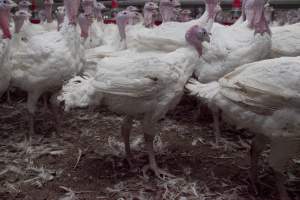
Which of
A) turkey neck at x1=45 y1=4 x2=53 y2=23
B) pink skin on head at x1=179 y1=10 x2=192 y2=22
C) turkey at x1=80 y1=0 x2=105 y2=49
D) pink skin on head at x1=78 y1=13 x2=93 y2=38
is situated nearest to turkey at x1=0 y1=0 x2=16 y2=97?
pink skin on head at x1=78 y1=13 x2=93 y2=38

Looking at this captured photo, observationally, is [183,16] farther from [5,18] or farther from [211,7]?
[5,18]

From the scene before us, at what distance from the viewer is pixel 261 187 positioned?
2930 millimetres

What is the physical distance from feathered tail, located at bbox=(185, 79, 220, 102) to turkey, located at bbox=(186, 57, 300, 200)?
61 mm

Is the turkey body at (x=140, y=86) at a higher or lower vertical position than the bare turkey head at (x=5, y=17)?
lower

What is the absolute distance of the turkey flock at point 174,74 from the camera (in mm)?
2473

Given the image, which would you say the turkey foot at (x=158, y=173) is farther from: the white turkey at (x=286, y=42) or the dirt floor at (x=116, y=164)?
the white turkey at (x=286, y=42)

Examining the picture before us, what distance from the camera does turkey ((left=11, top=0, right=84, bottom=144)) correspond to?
3492 mm

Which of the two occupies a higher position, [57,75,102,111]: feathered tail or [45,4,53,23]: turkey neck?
[45,4,53,23]: turkey neck

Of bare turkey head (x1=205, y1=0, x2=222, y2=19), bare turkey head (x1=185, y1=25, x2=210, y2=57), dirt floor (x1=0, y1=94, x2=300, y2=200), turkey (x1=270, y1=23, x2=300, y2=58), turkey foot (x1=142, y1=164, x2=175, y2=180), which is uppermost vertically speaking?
bare turkey head (x1=205, y1=0, x2=222, y2=19)

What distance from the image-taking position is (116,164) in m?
3.25

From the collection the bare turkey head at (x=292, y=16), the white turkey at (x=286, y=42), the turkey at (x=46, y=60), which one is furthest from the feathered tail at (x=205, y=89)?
the bare turkey head at (x=292, y=16)

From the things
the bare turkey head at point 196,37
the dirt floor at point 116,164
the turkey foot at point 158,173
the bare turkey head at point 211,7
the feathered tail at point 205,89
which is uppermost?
the bare turkey head at point 211,7

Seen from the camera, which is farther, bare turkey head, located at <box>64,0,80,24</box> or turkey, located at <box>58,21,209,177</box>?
bare turkey head, located at <box>64,0,80,24</box>

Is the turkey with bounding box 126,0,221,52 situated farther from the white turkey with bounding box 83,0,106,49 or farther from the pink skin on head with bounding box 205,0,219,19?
the white turkey with bounding box 83,0,106,49
